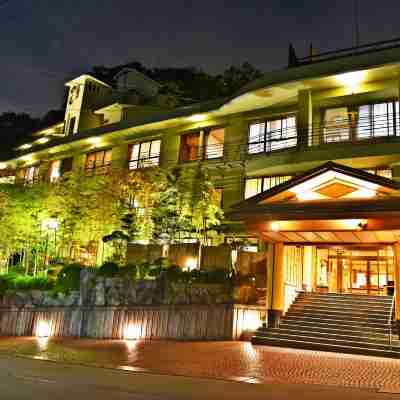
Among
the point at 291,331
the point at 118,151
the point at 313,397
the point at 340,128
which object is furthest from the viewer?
the point at 118,151

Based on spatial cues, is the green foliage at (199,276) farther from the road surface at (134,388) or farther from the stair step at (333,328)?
the road surface at (134,388)

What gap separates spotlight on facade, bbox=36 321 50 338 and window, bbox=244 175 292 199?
1198 cm

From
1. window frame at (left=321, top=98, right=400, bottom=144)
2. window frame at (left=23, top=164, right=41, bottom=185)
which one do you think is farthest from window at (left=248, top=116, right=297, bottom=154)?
window frame at (left=23, top=164, right=41, bottom=185)

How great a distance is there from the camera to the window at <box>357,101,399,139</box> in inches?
785

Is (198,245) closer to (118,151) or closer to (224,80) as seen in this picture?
(118,151)

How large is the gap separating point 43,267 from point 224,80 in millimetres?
25677

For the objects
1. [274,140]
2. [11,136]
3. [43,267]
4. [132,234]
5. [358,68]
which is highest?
[11,136]

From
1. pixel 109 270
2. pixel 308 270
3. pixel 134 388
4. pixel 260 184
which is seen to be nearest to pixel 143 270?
pixel 109 270

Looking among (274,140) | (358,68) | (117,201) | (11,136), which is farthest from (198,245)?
(11,136)

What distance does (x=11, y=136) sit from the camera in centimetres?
5347

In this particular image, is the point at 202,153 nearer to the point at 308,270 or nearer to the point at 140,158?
the point at 140,158

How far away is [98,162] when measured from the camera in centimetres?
3048

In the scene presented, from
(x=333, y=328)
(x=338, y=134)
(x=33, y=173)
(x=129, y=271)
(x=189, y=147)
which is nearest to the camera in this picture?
(x=333, y=328)

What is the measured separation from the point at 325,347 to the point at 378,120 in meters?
11.8
